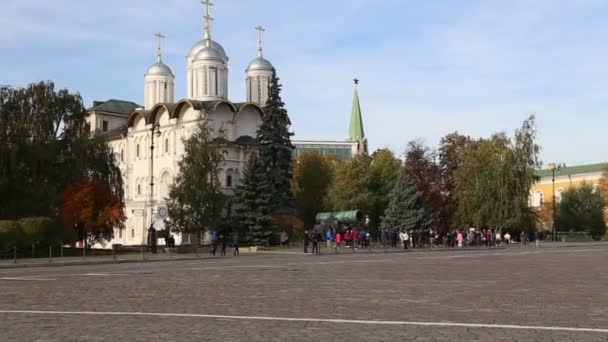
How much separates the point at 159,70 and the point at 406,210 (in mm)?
41664

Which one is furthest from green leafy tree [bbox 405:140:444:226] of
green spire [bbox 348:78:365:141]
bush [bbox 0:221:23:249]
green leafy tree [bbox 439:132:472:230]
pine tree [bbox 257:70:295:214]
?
green spire [bbox 348:78:365:141]

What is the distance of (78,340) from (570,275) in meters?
16.2

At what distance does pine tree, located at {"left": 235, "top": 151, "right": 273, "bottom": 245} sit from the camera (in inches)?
2438

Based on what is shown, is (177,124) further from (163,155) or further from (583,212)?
(583,212)

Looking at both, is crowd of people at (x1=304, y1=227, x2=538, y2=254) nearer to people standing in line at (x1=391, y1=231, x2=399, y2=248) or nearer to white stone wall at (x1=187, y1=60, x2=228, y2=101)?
people standing in line at (x1=391, y1=231, x2=399, y2=248)

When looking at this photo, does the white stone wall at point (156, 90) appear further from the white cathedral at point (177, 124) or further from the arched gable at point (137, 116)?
the arched gable at point (137, 116)

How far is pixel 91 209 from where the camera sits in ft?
177

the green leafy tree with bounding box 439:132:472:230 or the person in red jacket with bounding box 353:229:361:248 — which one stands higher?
the green leafy tree with bounding box 439:132:472:230

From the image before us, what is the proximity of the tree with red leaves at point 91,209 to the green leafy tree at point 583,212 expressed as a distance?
5552cm

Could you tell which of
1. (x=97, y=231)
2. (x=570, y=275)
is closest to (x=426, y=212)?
(x=97, y=231)

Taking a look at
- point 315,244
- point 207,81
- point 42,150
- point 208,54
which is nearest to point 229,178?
point 207,81

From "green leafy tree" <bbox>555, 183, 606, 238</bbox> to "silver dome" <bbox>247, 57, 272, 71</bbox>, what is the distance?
38478 millimetres

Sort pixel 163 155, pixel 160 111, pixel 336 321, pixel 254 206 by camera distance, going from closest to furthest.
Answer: pixel 336 321
pixel 254 206
pixel 163 155
pixel 160 111

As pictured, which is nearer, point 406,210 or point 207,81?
point 406,210
